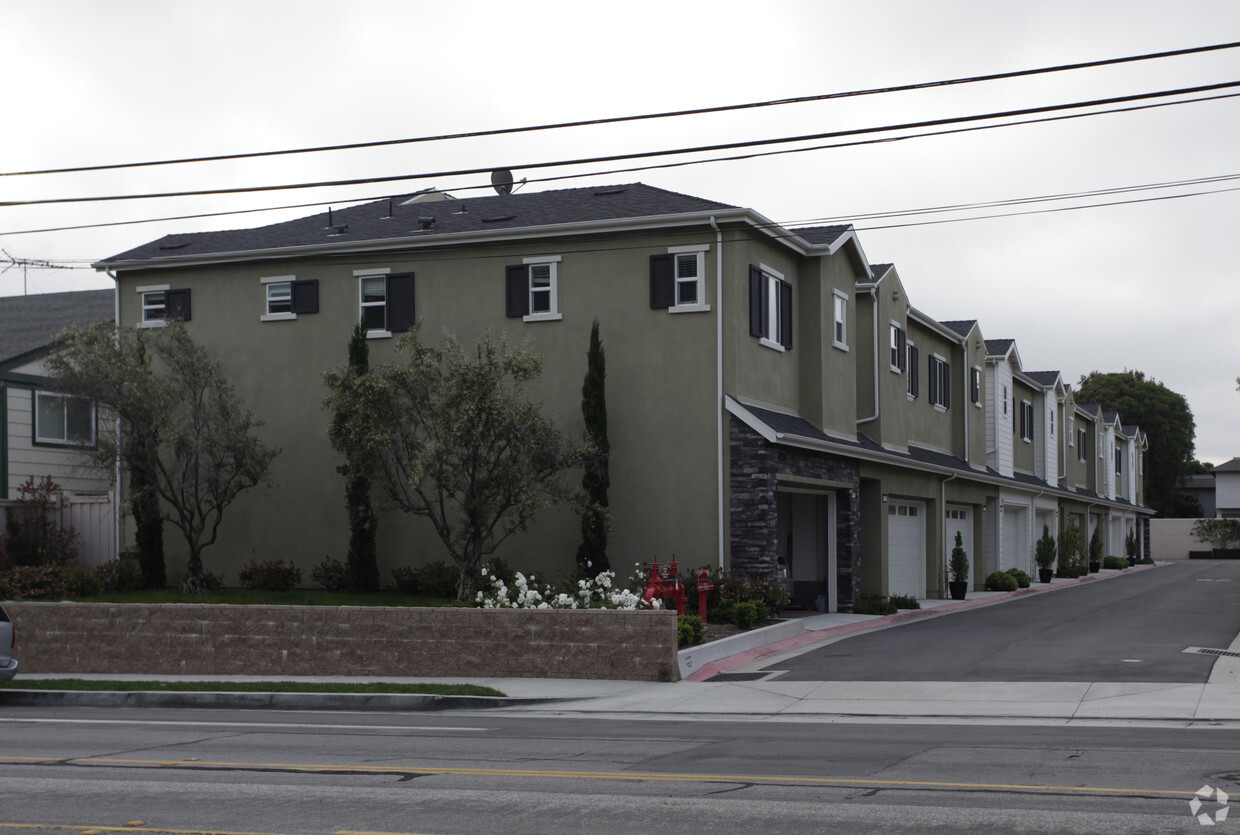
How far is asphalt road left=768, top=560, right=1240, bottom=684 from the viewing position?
1889 cm

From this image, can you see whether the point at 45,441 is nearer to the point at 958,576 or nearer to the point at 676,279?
the point at 676,279

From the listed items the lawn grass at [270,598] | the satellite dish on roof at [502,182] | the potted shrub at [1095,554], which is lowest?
the potted shrub at [1095,554]

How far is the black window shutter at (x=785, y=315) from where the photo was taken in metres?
28.8

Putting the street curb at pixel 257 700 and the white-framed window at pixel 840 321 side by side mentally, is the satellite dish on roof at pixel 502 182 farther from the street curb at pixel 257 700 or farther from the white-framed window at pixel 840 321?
the street curb at pixel 257 700

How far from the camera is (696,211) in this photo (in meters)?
26.4

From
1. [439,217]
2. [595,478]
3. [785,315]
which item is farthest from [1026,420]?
[595,478]

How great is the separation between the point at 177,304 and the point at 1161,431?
285 ft

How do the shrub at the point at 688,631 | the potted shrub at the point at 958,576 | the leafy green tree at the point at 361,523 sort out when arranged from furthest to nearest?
the potted shrub at the point at 958,576, the leafy green tree at the point at 361,523, the shrub at the point at 688,631

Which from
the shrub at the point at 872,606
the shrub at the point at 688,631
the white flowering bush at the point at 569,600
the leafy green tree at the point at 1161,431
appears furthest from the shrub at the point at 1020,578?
the leafy green tree at the point at 1161,431

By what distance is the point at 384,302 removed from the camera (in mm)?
29438

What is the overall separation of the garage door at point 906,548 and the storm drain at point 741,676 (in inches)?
512

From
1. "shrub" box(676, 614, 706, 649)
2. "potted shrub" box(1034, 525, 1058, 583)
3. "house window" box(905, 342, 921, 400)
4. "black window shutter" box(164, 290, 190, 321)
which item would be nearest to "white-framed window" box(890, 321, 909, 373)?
"house window" box(905, 342, 921, 400)

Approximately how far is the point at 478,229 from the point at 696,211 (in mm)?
5069

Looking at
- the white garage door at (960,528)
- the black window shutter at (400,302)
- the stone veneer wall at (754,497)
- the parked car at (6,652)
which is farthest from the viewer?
the white garage door at (960,528)
